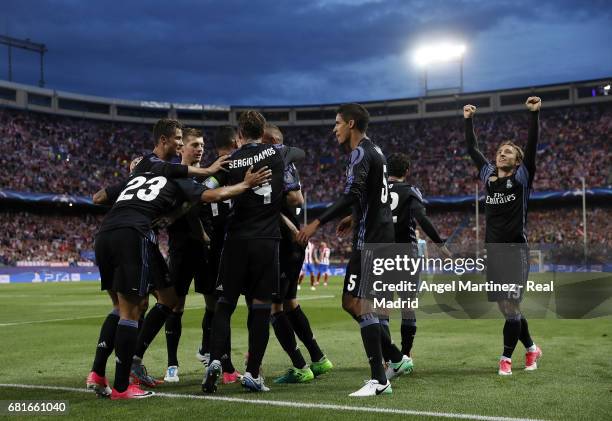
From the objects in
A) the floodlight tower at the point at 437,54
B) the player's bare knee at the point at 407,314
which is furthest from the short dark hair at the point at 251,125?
the floodlight tower at the point at 437,54

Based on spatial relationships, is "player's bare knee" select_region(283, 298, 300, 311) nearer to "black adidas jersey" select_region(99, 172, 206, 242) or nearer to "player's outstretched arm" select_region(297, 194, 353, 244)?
"player's outstretched arm" select_region(297, 194, 353, 244)

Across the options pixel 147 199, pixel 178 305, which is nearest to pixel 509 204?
pixel 178 305

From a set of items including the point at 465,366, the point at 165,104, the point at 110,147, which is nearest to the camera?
the point at 465,366

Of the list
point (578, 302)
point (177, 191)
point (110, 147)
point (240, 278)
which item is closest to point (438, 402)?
point (240, 278)

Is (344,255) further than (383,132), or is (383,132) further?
(383,132)

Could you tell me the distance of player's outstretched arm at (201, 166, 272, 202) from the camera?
5.93m

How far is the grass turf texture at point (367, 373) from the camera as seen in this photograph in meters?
5.27

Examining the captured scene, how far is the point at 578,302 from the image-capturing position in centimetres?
1753

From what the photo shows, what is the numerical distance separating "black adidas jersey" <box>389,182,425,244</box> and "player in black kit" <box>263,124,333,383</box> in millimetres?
1204

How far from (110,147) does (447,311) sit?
52.6m

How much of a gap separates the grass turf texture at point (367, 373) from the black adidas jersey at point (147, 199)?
156 centimetres

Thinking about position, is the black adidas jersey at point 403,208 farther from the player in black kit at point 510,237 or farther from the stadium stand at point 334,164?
the stadium stand at point 334,164

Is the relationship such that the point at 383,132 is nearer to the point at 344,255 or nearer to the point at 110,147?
the point at 344,255

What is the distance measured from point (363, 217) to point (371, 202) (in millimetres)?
160
